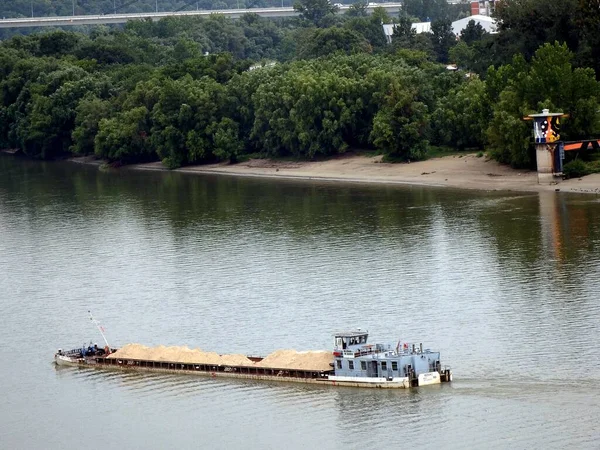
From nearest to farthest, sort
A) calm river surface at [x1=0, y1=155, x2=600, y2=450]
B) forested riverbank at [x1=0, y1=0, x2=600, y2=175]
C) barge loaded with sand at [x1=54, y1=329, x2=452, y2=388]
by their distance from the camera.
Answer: calm river surface at [x1=0, y1=155, x2=600, y2=450]
barge loaded with sand at [x1=54, y1=329, x2=452, y2=388]
forested riverbank at [x1=0, y1=0, x2=600, y2=175]

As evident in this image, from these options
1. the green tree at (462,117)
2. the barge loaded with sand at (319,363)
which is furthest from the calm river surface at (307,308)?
the green tree at (462,117)

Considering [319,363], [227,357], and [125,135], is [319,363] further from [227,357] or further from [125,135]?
[125,135]

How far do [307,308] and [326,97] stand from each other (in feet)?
182

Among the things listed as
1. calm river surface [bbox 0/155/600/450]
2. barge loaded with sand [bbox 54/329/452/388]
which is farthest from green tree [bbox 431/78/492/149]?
barge loaded with sand [bbox 54/329/452/388]

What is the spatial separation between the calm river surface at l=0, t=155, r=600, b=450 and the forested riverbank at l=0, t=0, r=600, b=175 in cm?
849

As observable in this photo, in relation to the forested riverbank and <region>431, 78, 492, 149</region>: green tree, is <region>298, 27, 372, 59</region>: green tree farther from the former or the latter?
<region>431, 78, 492, 149</region>: green tree

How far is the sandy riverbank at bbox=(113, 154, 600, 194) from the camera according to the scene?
100375mm

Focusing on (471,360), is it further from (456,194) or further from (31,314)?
(456,194)

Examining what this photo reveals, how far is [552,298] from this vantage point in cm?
6675

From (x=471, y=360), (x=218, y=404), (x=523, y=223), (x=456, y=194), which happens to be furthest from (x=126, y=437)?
(x=456, y=194)

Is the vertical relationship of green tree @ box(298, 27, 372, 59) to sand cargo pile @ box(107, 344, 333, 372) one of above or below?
above

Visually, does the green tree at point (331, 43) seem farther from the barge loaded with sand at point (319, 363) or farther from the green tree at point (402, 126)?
the barge loaded with sand at point (319, 363)

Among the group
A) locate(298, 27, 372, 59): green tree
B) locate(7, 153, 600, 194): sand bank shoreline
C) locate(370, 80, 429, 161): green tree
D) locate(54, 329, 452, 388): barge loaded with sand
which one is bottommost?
locate(54, 329, 452, 388): barge loaded with sand

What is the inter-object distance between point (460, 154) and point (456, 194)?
11897 mm
